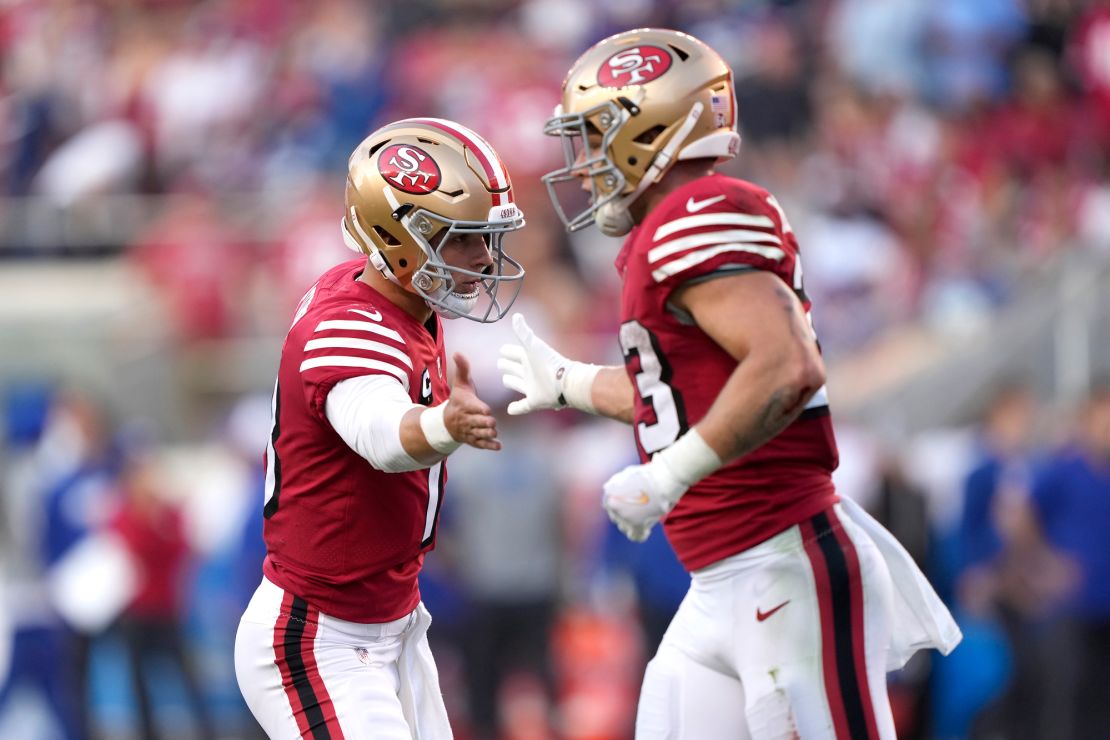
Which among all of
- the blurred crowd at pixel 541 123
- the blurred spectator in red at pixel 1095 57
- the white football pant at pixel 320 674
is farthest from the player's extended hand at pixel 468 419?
the blurred spectator in red at pixel 1095 57

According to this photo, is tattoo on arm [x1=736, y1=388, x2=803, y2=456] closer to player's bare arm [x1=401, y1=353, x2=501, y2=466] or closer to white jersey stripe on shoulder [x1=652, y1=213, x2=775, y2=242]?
white jersey stripe on shoulder [x1=652, y1=213, x2=775, y2=242]

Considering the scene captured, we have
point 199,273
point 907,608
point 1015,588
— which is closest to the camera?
point 907,608

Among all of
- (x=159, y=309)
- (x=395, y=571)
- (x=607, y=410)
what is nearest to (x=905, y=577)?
(x=607, y=410)

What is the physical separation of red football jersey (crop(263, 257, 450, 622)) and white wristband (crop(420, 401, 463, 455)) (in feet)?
0.78

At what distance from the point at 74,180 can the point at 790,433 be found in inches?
368

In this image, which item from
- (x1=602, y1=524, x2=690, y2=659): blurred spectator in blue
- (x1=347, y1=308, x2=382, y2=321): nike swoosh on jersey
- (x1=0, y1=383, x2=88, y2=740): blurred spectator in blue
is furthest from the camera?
(x1=0, y1=383, x2=88, y2=740): blurred spectator in blue

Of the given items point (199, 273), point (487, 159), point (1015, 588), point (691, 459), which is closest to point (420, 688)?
point (691, 459)

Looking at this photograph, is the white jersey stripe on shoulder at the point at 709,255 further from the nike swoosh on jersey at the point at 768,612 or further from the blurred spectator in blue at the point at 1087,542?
the blurred spectator in blue at the point at 1087,542

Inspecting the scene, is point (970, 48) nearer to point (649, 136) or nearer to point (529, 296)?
point (529, 296)

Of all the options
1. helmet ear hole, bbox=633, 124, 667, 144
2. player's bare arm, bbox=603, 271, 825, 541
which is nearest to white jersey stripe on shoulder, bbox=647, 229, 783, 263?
player's bare arm, bbox=603, 271, 825, 541

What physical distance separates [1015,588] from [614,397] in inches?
167

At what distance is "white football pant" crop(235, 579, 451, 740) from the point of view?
3908 millimetres

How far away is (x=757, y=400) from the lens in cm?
352

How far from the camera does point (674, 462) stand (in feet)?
11.7
